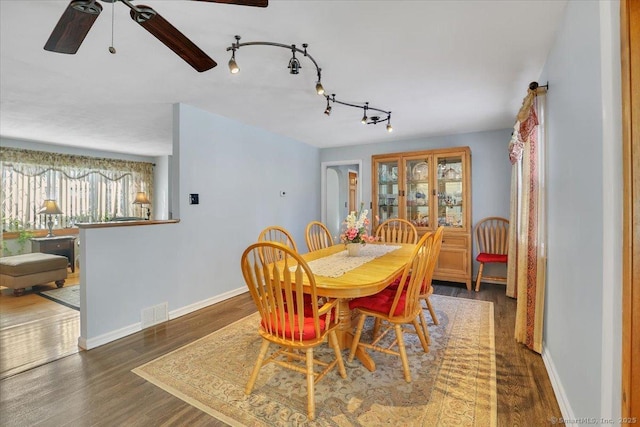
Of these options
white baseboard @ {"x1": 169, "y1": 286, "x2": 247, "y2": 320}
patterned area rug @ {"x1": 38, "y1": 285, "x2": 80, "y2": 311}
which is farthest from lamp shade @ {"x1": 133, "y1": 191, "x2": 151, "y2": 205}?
white baseboard @ {"x1": 169, "y1": 286, "x2": 247, "y2": 320}

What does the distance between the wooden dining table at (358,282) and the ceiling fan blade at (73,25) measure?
1.60m

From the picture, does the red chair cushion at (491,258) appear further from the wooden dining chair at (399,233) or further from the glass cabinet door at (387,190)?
the glass cabinet door at (387,190)

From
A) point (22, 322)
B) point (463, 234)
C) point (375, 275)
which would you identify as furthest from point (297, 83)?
point (22, 322)

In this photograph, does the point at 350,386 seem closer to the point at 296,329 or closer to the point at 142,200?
the point at 296,329

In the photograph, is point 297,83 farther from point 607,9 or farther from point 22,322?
point 22,322

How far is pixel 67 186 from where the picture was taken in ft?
18.2

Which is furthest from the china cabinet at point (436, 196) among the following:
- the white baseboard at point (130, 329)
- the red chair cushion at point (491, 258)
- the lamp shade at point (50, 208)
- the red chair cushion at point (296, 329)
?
the lamp shade at point (50, 208)

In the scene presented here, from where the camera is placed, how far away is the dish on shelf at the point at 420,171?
441 cm

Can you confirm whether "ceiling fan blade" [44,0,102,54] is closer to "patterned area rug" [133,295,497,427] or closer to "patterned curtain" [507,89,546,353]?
"patterned area rug" [133,295,497,427]

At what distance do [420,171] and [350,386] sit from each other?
3.38 metres

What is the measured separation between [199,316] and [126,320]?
25.8 inches

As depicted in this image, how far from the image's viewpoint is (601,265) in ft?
3.68

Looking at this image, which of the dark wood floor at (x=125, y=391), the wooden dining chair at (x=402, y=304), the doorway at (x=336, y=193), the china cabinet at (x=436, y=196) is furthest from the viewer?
the doorway at (x=336, y=193)

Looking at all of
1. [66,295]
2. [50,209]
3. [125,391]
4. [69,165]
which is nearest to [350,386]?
[125,391]
